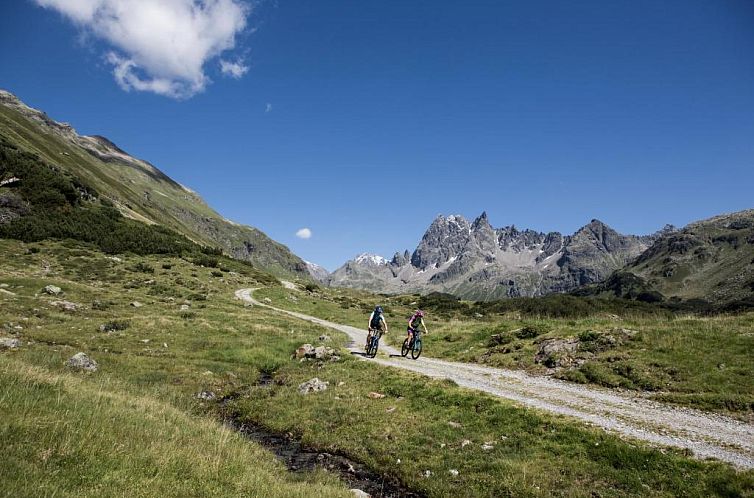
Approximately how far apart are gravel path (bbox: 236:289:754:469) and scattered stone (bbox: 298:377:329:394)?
559cm

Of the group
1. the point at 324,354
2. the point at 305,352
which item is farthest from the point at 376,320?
the point at 305,352

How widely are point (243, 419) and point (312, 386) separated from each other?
170 inches

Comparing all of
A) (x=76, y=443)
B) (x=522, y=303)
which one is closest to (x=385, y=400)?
(x=76, y=443)

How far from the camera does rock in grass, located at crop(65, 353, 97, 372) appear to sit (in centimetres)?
1881

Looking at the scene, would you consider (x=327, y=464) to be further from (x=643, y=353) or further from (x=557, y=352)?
(x=643, y=353)

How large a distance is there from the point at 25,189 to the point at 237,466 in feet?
261

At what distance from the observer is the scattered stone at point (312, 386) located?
20969 millimetres

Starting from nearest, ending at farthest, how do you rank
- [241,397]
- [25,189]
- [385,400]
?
[385,400] → [241,397] → [25,189]

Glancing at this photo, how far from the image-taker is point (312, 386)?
21328 millimetres

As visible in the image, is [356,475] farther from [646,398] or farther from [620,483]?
[646,398]

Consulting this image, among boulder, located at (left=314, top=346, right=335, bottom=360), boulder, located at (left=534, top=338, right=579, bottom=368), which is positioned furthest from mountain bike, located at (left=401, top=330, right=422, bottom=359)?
boulder, located at (left=534, top=338, right=579, bottom=368)

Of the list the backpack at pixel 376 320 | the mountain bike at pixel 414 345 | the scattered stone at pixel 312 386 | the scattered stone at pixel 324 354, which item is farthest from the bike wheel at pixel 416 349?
the scattered stone at pixel 312 386

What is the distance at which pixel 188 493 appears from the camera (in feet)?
26.9

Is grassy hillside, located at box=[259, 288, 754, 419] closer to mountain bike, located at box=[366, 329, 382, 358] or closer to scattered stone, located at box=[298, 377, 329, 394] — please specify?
mountain bike, located at box=[366, 329, 382, 358]
